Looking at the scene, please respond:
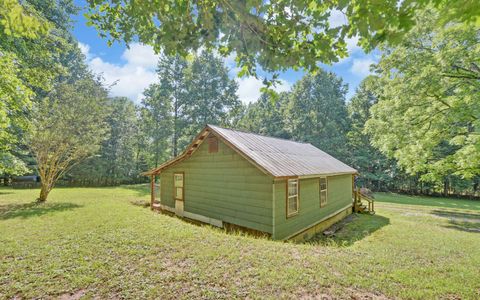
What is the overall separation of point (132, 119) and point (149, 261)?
3561 centimetres

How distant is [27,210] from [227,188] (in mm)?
9460

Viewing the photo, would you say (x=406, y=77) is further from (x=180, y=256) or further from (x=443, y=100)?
(x=180, y=256)

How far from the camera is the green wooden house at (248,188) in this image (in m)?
7.95

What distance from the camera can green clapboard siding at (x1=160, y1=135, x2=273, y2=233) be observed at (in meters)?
8.04

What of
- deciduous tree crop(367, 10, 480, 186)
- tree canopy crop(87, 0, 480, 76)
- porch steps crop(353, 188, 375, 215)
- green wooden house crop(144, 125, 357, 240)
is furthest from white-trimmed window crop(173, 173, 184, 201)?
deciduous tree crop(367, 10, 480, 186)

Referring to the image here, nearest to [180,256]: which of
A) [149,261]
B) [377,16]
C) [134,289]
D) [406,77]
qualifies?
[149,261]

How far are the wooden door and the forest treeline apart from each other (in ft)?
20.3

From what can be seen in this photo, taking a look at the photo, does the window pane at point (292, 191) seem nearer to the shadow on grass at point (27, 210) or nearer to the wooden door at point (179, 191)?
the wooden door at point (179, 191)

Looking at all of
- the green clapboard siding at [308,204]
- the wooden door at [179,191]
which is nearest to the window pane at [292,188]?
the green clapboard siding at [308,204]

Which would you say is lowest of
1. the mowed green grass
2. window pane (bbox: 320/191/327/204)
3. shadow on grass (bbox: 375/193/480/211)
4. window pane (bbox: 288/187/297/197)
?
shadow on grass (bbox: 375/193/480/211)

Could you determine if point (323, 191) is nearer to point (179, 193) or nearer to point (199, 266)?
point (179, 193)

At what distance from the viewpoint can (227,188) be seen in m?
9.23

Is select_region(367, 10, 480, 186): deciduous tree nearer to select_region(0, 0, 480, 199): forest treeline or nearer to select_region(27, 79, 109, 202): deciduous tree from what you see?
select_region(0, 0, 480, 199): forest treeline

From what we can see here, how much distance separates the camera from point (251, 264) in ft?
15.7
